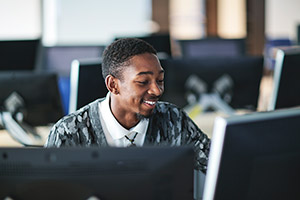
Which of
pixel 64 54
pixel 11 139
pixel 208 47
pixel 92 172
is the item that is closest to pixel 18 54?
pixel 64 54

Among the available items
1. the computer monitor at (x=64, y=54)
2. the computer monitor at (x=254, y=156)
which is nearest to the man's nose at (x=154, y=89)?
the computer monitor at (x=254, y=156)

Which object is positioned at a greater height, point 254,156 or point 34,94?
point 254,156

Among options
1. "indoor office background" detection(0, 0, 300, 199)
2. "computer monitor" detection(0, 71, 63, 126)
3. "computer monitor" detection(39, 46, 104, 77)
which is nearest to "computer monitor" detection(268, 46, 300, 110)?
"indoor office background" detection(0, 0, 300, 199)

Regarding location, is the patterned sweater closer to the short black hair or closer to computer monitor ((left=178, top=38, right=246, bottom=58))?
the short black hair

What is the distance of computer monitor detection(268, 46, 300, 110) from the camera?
235cm

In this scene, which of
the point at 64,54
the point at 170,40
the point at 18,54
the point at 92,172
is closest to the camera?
the point at 92,172

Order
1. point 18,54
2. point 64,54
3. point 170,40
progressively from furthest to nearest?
point 64,54
point 170,40
point 18,54

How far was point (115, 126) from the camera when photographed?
1449mm

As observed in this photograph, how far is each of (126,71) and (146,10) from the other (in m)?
5.18

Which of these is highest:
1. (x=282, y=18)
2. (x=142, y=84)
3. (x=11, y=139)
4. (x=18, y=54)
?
(x=142, y=84)

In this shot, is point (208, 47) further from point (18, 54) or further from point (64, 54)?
point (18, 54)

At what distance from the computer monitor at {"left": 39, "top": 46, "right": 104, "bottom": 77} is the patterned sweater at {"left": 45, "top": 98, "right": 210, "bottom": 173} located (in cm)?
237

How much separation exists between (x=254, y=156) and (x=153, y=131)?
0.59m

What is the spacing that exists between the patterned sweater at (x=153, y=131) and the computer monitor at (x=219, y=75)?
1011 mm
